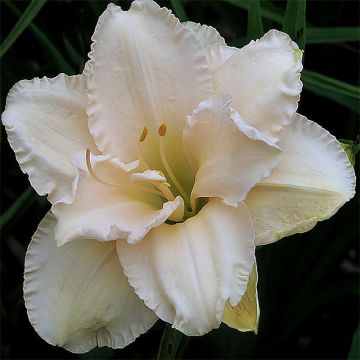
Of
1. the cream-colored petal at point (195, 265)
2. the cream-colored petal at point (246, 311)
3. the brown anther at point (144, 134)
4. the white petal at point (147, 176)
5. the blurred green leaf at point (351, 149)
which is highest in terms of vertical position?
the brown anther at point (144, 134)

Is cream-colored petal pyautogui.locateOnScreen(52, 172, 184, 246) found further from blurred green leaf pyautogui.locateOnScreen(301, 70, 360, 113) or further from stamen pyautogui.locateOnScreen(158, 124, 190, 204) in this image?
blurred green leaf pyautogui.locateOnScreen(301, 70, 360, 113)

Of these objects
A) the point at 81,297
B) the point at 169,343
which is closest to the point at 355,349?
the point at 169,343

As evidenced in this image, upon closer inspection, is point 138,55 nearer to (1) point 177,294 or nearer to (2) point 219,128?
(2) point 219,128

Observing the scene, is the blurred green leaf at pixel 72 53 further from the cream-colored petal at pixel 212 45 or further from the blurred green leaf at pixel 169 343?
the blurred green leaf at pixel 169 343

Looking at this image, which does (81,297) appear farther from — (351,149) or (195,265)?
(351,149)

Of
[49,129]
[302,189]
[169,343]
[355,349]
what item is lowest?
[355,349]

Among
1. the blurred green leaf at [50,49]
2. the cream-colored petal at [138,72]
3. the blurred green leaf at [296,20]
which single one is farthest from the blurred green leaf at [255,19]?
the blurred green leaf at [50,49]

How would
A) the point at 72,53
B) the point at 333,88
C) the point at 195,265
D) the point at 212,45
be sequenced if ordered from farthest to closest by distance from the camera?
the point at 72,53 → the point at 333,88 → the point at 212,45 → the point at 195,265
